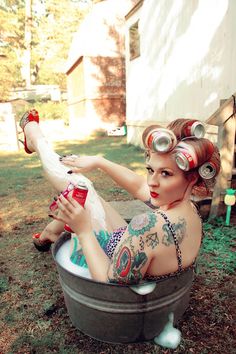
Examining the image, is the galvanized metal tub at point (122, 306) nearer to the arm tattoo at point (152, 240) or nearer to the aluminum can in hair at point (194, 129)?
the arm tattoo at point (152, 240)

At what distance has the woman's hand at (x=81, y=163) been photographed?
2227 mm

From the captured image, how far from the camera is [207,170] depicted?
1500mm

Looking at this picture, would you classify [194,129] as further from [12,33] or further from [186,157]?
[12,33]

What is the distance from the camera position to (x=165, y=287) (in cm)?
173

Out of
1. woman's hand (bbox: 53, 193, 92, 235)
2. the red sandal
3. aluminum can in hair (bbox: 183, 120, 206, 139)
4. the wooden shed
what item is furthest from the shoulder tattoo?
the wooden shed

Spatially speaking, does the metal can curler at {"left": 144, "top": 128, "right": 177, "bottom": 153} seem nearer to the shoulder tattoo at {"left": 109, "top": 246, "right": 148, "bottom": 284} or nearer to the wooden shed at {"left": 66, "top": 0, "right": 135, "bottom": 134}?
the shoulder tattoo at {"left": 109, "top": 246, "right": 148, "bottom": 284}

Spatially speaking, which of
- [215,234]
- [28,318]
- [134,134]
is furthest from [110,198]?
[134,134]

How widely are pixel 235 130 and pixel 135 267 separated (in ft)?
9.49

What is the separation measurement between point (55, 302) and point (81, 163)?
1.20m

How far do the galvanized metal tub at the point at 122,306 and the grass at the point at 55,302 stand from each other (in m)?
0.20

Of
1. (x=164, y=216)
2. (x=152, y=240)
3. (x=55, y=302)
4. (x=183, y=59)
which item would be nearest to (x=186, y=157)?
(x=164, y=216)

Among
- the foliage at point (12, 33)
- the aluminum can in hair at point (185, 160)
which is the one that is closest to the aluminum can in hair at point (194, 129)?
the aluminum can in hair at point (185, 160)

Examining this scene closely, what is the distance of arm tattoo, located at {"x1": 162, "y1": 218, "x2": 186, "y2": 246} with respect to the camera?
152 centimetres

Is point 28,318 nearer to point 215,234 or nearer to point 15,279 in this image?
point 15,279
